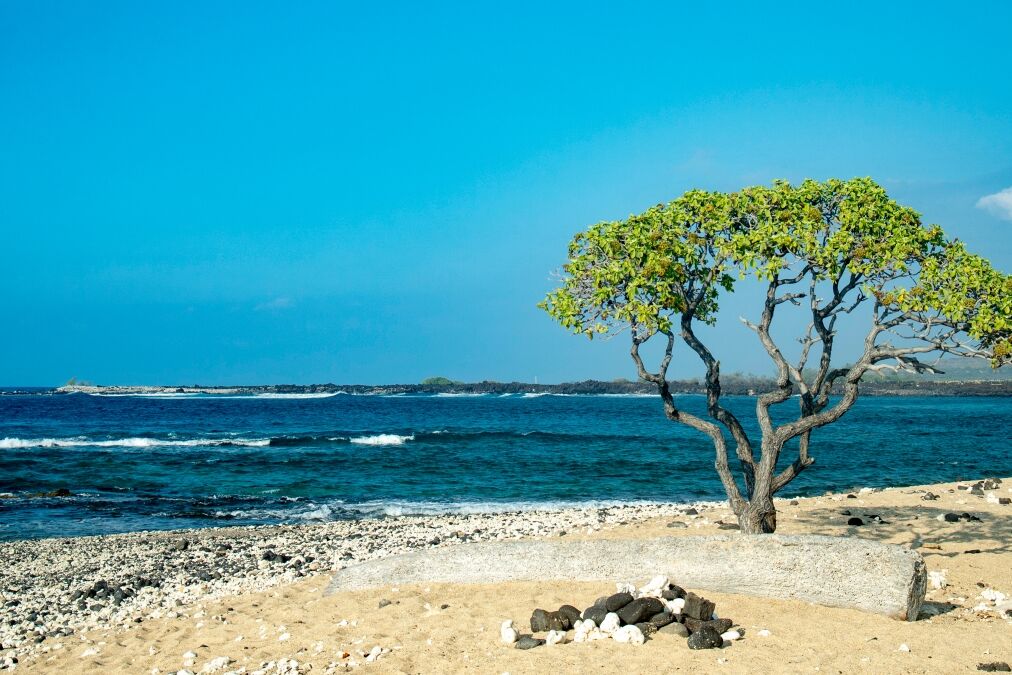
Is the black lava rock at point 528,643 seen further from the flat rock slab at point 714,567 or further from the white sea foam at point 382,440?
the white sea foam at point 382,440

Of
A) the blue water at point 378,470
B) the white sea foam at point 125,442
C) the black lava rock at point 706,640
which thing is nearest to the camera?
the black lava rock at point 706,640

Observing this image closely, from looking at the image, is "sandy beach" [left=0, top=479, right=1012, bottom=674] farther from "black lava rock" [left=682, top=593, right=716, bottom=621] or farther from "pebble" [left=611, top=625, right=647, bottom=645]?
"black lava rock" [left=682, top=593, right=716, bottom=621]

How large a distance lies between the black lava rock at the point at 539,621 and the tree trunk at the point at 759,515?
5182 millimetres

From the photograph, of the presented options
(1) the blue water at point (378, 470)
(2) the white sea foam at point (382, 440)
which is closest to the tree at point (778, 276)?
(1) the blue water at point (378, 470)

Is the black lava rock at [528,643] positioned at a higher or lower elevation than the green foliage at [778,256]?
lower

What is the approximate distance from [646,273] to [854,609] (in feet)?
18.3

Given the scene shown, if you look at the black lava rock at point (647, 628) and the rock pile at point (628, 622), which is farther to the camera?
the black lava rock at point (647, 628)

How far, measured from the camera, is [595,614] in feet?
33.1

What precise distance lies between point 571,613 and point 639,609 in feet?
2.95

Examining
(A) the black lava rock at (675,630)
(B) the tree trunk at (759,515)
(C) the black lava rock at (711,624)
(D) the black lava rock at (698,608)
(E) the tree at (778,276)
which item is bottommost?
(A) the black lava rock at (675,630)

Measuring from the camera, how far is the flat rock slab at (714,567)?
10.8 metres

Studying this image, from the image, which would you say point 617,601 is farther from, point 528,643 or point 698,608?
point 528,643

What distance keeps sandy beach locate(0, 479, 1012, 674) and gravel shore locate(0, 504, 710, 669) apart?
64 millimetres

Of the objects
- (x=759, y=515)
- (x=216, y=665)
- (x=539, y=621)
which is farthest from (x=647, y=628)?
(x=216, y=665)
